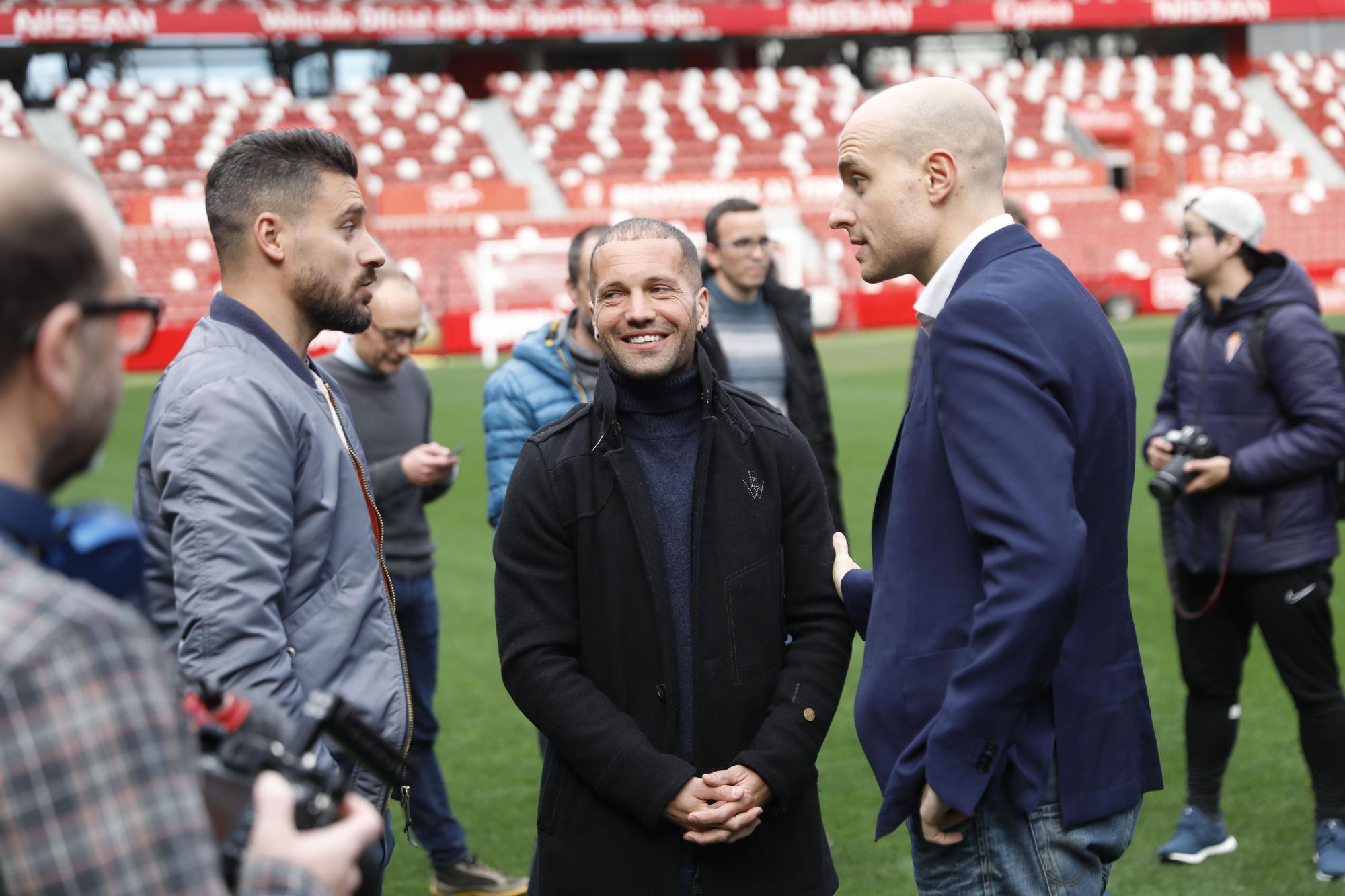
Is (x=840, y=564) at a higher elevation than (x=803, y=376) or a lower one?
higher

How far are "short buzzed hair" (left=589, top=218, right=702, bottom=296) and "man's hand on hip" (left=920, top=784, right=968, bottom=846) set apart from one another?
1198 millimetres

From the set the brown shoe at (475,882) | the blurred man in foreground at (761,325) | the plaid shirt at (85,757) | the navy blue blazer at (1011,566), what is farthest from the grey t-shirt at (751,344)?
the plaid shirt at (85,757)

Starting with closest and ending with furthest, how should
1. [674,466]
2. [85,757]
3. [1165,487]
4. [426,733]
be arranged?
1. [85,757]
2. [674,466]
3. [1165,487]
4. [426,733]

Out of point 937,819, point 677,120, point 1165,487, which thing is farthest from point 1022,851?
point 677,120

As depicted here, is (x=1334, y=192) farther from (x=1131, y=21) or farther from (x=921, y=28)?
(x=921, y=28)

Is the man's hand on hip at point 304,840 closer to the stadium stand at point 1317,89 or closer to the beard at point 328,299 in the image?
the beard at point 328,299

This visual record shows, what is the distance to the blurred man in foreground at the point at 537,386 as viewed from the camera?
13.3ft

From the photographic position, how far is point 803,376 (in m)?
5.27

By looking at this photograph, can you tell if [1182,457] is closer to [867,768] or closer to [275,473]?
[867,768]

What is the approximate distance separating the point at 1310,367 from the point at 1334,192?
115ft

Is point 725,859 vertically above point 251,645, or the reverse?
point 251,645

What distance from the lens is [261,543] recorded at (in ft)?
7.35

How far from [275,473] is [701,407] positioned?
0.92m

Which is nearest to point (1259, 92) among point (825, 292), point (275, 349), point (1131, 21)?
point (1131, 21)
